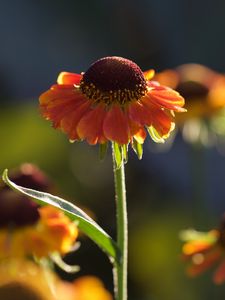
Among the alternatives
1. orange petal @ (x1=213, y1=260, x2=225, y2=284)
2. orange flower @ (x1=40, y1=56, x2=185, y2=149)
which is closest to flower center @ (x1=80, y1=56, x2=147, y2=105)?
orange flower @ (x1=40, y1=56, x2=185, y2=149)

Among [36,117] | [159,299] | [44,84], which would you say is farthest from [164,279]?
[44,84]

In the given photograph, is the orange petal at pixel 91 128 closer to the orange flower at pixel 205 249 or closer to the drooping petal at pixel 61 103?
the drooping petal at pixel 61 103

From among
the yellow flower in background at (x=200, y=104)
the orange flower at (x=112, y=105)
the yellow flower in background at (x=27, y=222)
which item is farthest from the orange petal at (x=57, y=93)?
the yellow flower in background at (x=200, y=104)

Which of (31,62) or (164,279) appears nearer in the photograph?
(164,279)

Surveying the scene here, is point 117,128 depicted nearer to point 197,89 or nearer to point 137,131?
point 137,131

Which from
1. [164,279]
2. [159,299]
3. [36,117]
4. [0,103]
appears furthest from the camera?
[0,103]

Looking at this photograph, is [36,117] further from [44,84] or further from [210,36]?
[210,36]

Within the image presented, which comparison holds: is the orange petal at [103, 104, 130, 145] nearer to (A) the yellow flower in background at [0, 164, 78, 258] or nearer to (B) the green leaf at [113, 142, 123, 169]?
(B) the green leaf at [113, 142, 123, 169]
